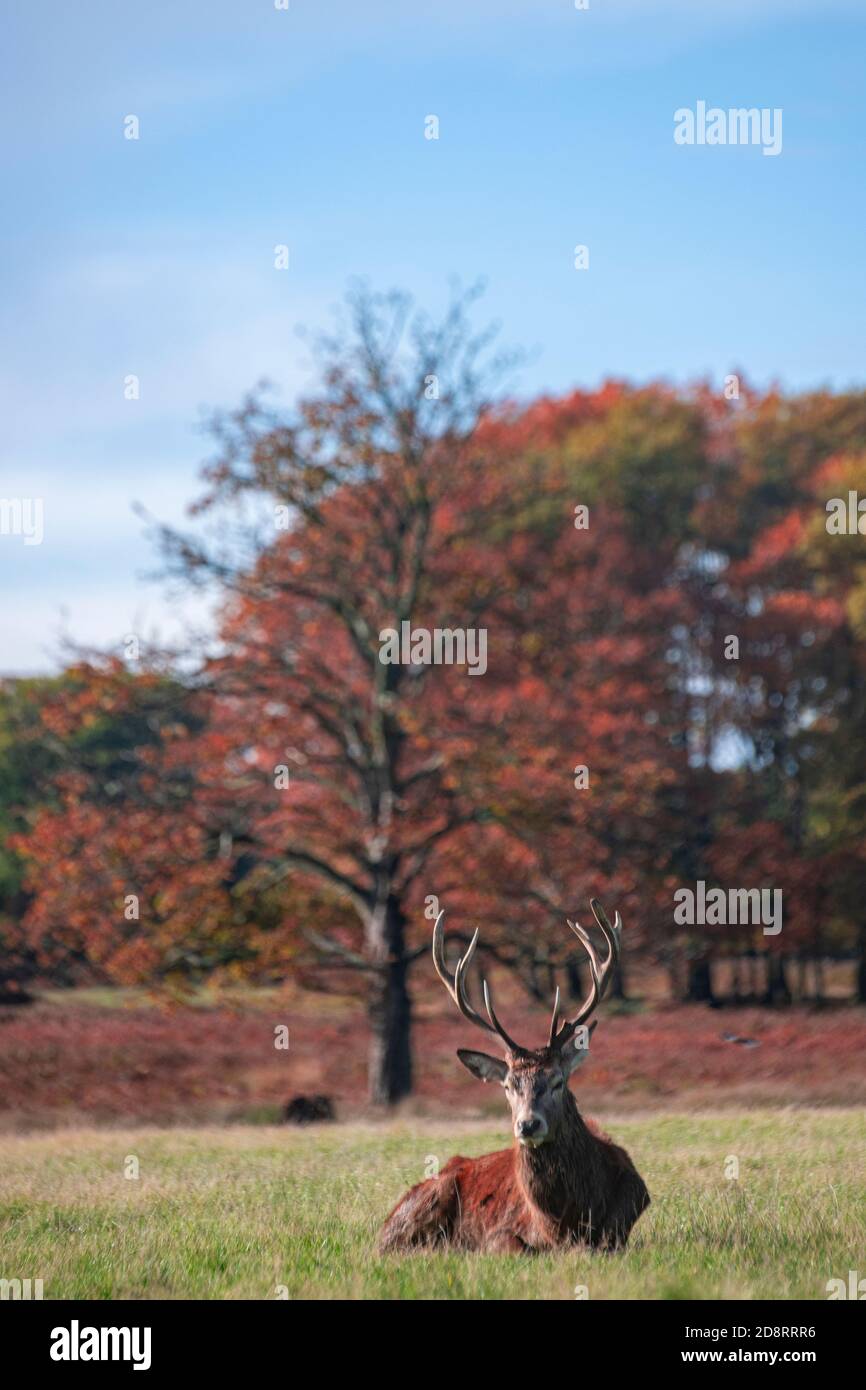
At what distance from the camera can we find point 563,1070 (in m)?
9.06

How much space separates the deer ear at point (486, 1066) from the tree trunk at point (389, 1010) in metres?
13.8

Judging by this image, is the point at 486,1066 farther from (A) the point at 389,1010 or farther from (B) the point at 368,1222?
(A) the point at 389,1010

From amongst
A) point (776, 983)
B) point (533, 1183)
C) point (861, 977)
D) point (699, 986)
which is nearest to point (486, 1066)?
point (533, 1183)

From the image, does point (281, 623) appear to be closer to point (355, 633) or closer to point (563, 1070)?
point (355, 633)

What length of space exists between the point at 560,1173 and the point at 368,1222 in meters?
1.70

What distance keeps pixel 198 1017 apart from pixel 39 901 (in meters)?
14.0

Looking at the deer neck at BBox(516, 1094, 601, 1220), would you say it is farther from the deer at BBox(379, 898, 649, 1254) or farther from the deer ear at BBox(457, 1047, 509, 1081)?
the deer ear at BBox(457, 1047, 509, 1081)

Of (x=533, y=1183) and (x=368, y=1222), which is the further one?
(x=368, y=1222)

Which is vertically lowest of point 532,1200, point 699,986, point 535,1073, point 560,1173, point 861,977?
point 699,986

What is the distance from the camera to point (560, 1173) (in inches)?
356

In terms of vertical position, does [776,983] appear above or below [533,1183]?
below

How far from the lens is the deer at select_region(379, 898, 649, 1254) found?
352 inches

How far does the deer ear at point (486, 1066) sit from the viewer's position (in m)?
9.17

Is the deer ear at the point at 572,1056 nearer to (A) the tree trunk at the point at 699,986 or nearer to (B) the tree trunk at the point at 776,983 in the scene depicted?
(B) the tree trunk at the point at 776,983
